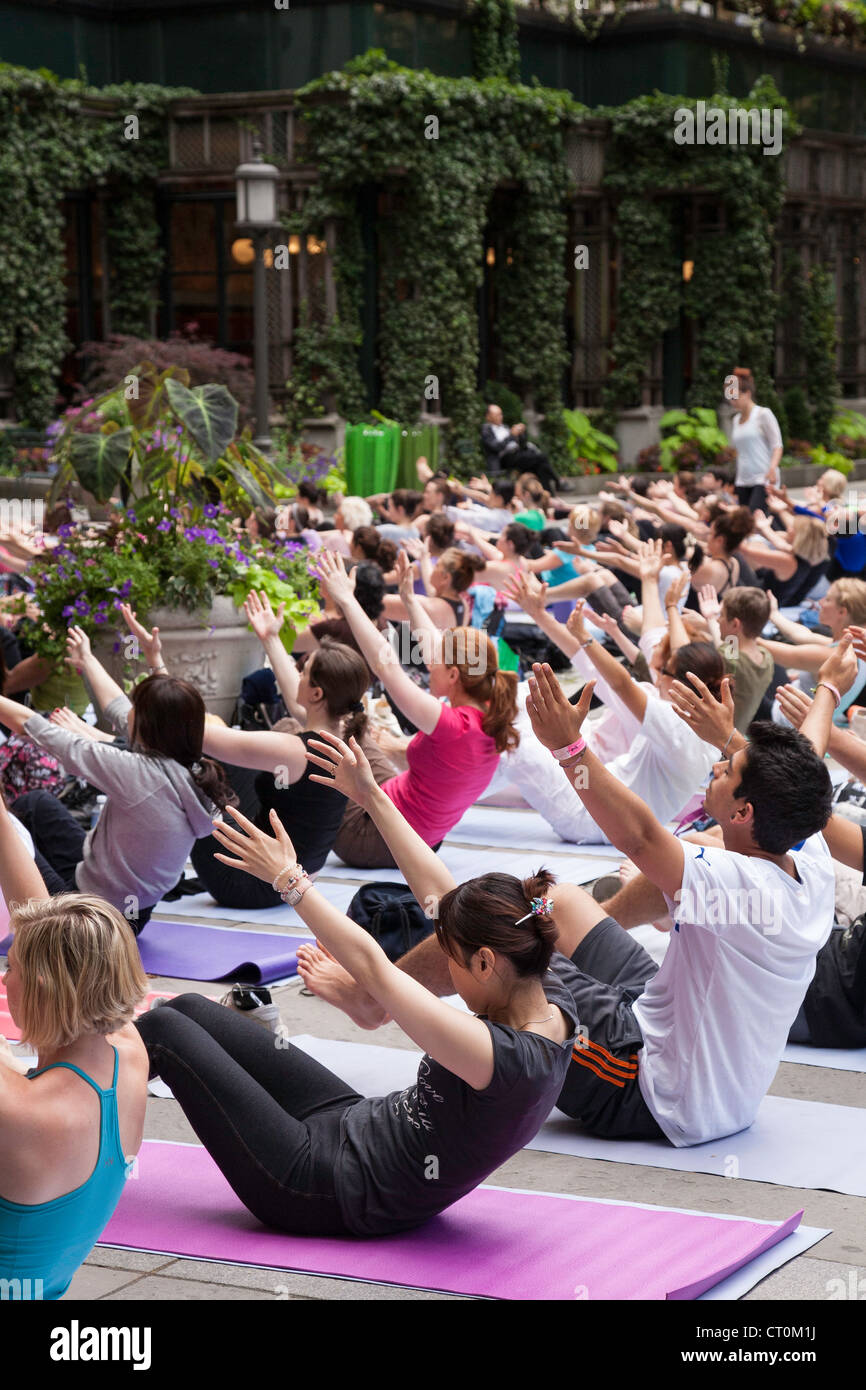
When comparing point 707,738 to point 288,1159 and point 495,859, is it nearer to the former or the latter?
point 288,1159

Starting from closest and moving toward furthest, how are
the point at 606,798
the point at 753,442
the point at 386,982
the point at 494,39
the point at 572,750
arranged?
the point at 386,982
the point at 606,798
the point at 572,750
the point at 753,442
the point at 494,39

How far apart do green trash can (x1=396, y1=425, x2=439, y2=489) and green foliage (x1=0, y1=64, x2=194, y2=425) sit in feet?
14.3

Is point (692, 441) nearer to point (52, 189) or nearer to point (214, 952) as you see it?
point (52, 189)

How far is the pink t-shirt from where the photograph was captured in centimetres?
648

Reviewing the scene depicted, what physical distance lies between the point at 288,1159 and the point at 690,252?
24.4 meters

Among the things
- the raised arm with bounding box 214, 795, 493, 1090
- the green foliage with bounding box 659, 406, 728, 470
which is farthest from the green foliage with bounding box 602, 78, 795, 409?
the raised arm with bounding box 214, 795, 493, 1090

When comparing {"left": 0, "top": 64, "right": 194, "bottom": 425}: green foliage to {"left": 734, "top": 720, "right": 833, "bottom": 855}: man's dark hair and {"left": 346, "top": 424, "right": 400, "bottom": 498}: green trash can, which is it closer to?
{"left": 346, "top": 424, "right": 400, "bottom": 498}: green trash can

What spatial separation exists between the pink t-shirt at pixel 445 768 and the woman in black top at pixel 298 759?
274 millimetres

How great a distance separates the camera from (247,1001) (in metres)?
5.16

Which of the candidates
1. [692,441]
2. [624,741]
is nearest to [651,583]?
[624,741]

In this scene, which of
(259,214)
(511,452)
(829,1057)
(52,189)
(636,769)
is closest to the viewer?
(829,1057)

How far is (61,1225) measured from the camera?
3.29m

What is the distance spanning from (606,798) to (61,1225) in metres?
1.71

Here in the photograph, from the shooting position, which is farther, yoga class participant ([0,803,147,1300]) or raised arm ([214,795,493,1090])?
raised arm ([214,795,493,1090])
